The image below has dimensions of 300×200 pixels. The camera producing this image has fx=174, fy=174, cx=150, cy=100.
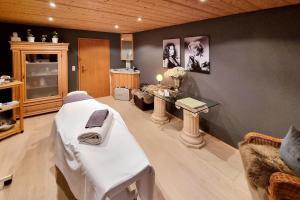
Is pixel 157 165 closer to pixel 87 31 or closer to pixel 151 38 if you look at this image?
pixel 151 38

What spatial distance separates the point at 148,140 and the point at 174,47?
2.16 meters

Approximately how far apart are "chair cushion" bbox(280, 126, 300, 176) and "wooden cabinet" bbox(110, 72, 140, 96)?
163 inches

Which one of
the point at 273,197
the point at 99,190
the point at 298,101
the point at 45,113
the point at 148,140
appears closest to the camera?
the point at 99,190

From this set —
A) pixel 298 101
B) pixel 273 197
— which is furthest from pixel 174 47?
pixel 273 197

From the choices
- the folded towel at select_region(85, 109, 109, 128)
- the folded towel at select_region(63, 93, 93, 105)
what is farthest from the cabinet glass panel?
the folded towel at select_region(85, 109, 109, 128)

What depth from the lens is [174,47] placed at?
3920 mm

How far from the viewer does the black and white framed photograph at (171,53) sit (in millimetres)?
3858

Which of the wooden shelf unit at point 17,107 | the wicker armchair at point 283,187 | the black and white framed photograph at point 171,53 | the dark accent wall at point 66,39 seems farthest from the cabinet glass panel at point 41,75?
the wicker armchair at point 283,187

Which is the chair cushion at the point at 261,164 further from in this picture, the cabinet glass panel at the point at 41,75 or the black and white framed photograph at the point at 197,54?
the cabinet glass panel at the point at 41,75

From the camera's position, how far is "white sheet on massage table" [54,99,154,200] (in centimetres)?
116

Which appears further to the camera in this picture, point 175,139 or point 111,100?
point 111,100

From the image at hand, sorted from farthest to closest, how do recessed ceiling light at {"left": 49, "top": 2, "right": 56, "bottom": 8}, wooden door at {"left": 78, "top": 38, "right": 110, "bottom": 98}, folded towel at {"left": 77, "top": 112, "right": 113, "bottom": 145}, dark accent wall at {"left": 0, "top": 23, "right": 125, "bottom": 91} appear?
wooden door at {"left": 78, "top": 38, "right": 110, "bottom": 98}, dark accent wall at {"left": 0, "top": 23, "right": 125, "bottom": 91}, recessed ceiling light at {"left": 49, "top": 2, "right": 56, "bottom": 8}, folded towel at {"left": 77, "top": 112, "right": 113, "bottom": 145}

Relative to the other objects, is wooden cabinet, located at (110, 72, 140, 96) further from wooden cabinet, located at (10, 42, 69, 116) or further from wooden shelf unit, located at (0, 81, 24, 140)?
wooden shelf unit, located at (0, 81, 24, 140)

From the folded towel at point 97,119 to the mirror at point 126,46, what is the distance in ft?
13.7
